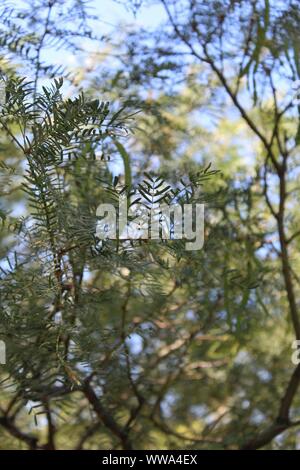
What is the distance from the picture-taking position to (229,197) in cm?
127

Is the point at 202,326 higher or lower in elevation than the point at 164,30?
lower

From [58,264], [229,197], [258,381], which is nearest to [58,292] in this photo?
[58,264]

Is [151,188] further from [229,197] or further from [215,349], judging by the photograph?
[215,349]

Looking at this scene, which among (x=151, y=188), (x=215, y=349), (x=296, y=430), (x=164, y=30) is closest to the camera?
(x=151, y=188)

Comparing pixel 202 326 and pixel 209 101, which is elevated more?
pixel 209 101

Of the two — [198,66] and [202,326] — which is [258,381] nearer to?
[202,326]

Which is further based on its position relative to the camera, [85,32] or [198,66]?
[198,66]

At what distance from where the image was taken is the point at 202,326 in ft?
4.23

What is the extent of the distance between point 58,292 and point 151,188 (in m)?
A: 0.13

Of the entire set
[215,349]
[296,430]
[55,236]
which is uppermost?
[55,236]
